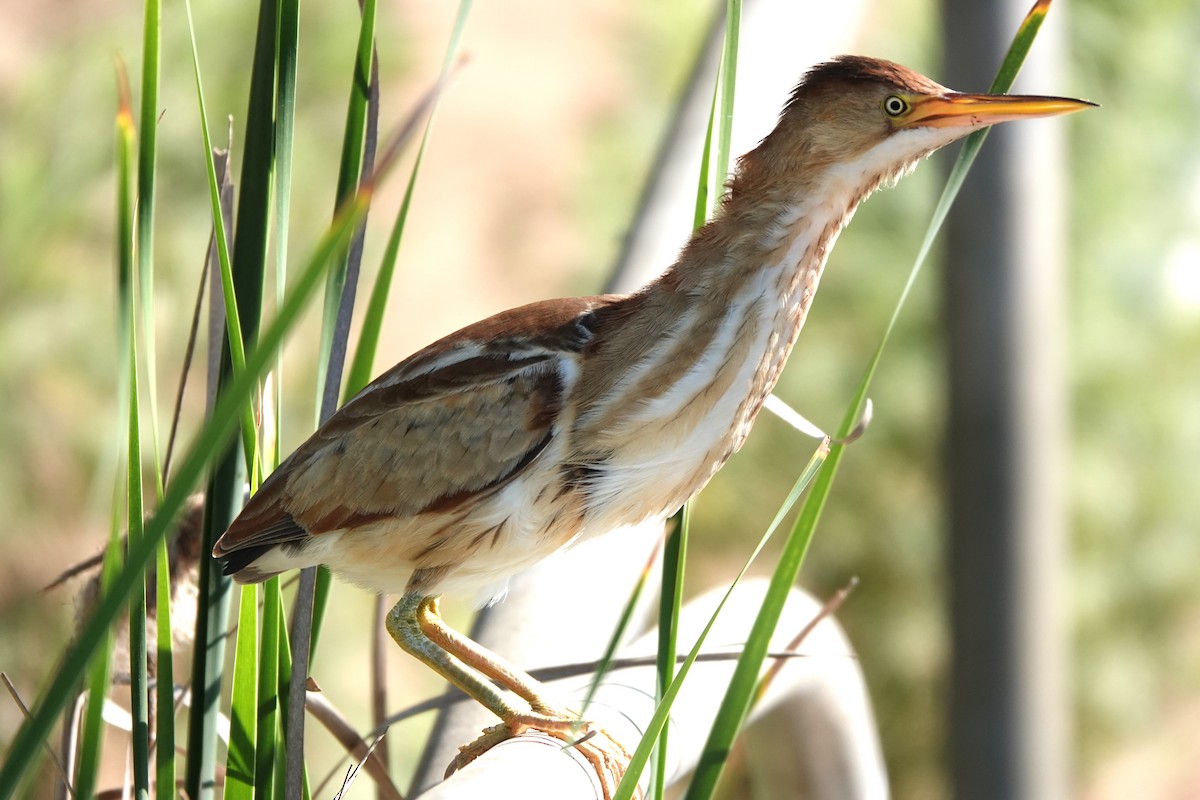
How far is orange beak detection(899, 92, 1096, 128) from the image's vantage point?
774 millimetres

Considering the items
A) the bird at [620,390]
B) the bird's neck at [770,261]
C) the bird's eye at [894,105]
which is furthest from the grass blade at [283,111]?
the bird's eye at [894,105]

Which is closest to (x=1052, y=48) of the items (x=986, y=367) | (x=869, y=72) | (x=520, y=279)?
(x=986, y=367)

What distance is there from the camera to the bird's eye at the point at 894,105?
0.86 meters

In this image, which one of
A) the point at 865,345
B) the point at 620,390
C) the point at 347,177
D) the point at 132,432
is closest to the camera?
the point at 132,432

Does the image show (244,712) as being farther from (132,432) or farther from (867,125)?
(867,125)

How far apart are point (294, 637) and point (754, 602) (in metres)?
0.44

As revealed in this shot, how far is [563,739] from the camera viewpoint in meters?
0.85

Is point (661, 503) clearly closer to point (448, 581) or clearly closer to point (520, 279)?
point (448, 581)

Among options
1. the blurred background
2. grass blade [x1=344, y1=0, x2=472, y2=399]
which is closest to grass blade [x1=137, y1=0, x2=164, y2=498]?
grass blade [x1=344, y1=0, x2=472, y2=399]

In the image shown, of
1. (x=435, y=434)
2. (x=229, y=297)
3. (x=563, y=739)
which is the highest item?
(x=229, y=297)

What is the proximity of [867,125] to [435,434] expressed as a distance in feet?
1.18

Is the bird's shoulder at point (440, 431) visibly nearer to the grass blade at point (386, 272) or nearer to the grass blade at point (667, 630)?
the grass blade at point (386, 272)

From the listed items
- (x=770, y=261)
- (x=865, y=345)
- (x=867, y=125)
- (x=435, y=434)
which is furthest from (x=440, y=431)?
(x=865, y=345)

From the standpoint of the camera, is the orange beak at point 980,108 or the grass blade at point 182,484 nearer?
the grass blade at point 182,484
